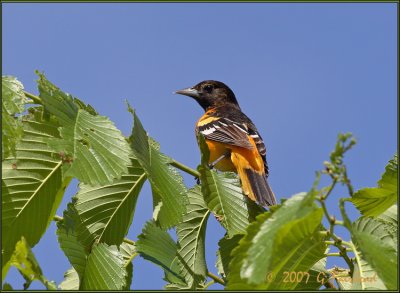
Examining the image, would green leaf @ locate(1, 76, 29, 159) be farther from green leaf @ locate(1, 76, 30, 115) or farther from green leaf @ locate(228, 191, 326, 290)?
green leaf @ locate(228, 191, 326, 290)

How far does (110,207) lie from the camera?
266 cm

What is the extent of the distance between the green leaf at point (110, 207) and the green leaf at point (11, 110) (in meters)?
0.46

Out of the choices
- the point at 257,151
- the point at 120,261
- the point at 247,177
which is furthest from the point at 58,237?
the point at 257,151

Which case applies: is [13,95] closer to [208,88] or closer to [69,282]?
[69,282]

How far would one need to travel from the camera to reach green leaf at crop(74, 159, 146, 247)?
8.52ft

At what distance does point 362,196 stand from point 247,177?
2.81 meters

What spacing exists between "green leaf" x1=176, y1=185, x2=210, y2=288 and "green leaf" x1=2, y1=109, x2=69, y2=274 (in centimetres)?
59

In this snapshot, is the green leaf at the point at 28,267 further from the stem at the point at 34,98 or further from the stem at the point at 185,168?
the stem at the point at 185,168

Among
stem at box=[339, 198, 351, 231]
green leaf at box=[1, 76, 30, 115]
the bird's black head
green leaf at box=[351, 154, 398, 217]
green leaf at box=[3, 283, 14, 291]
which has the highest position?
the bird's black head

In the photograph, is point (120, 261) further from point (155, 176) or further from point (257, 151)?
point (257, 151)

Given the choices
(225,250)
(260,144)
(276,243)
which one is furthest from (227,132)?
(276,243)

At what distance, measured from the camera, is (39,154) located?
2.51m

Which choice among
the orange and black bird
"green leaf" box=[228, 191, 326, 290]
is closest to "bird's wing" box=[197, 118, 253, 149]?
the orange and black bird

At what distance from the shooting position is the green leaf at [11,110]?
2.17 metres
